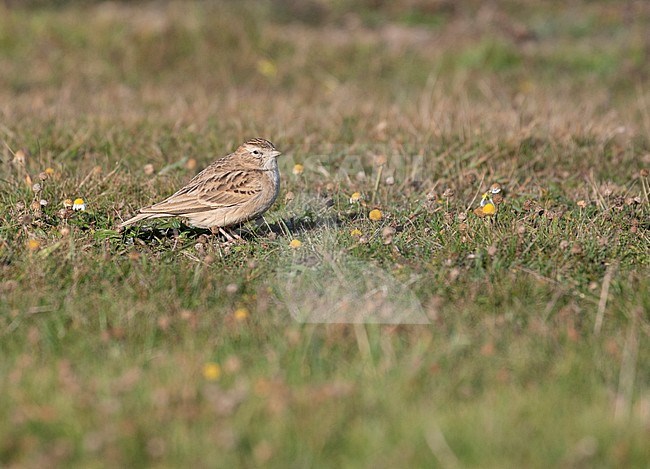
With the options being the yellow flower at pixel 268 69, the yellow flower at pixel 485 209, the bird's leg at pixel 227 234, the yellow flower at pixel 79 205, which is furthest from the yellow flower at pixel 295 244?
the yellow flower at pixel 268 69

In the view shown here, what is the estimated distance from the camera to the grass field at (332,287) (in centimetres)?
392

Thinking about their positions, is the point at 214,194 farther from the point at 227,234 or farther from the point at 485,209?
the point at 485,209

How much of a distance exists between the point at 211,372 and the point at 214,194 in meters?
2.35

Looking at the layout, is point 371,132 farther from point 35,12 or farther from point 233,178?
point 35,12

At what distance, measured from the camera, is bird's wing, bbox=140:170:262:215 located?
21.1ft

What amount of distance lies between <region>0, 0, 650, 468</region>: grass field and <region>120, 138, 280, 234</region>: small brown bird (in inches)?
6.1

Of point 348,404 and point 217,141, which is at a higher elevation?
point 348,404

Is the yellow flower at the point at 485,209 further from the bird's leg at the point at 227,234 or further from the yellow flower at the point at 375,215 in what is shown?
the bird's leg at the point at 227,234

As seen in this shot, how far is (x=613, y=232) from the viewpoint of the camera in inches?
253

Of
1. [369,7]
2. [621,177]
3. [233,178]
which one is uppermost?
[233,178]

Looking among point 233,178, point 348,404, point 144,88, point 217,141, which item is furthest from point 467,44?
point 348,404

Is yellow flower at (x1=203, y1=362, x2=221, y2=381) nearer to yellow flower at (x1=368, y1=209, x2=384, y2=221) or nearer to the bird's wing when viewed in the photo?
the bird's wing

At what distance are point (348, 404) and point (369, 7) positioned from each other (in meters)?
15.1

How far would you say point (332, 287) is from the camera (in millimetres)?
5523
